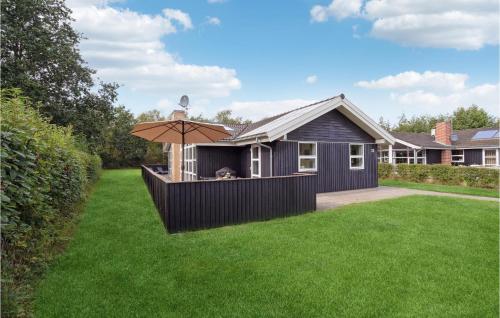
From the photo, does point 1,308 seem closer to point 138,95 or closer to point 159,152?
point 138,95

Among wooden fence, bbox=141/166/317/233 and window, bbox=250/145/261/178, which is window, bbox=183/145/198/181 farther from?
wooden fence, bbox=141/166/317/233

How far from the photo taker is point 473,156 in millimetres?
26562

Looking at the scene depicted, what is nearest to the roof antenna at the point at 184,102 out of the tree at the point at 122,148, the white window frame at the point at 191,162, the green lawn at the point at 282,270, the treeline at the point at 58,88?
the white window frame at the point at 191,162

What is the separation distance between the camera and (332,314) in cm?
333

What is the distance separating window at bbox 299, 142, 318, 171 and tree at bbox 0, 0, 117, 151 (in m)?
13.5

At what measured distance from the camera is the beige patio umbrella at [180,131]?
8578 millimetres

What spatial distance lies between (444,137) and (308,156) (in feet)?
72.7

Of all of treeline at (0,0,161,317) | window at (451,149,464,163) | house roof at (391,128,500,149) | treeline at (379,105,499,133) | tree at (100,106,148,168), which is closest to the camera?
treeline at (0,0,161,317)

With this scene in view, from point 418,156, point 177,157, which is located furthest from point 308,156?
point 418,156

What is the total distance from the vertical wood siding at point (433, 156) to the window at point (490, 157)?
3407mm

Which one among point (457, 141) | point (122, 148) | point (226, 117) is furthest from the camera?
point (226, 117)

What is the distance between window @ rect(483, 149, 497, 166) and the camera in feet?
82.6

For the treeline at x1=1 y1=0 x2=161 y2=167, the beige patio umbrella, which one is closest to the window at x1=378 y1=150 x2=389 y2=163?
the beige patio umbrella

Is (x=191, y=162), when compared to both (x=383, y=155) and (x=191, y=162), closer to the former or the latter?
(x=191, y=162)
